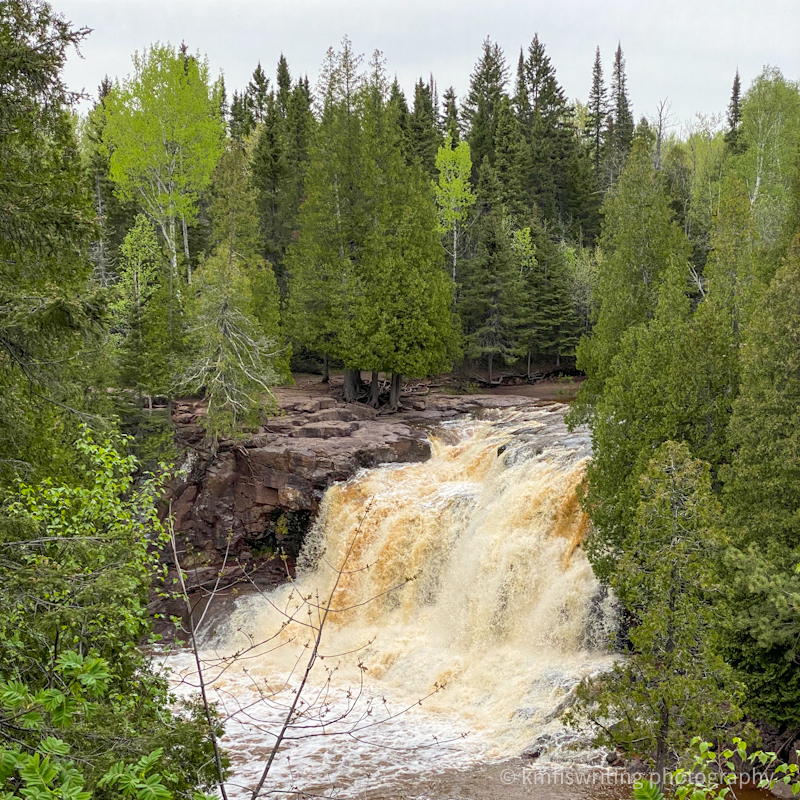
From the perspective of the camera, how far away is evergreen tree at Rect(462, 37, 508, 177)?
51.7 meters

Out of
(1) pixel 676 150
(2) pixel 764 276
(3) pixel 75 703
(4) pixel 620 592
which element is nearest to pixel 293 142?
(1) pixel 676 150

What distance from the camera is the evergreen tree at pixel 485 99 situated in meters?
51.7

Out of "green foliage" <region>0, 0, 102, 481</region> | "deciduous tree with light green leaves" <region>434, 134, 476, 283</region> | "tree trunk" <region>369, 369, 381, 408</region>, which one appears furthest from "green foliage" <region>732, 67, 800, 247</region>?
"green foliage" <region>0, 0, 102, 481</region>

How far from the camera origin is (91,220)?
829 centimetres

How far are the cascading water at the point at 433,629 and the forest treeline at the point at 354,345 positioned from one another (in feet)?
5.21

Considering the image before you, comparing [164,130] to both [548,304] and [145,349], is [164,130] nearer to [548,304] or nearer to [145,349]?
[145,349]

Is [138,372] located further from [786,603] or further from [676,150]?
[676,150]

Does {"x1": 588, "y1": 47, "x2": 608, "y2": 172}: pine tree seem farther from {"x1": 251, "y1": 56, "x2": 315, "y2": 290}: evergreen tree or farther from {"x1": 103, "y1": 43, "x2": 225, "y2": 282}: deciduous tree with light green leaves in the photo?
{"x1": 103, "y1": 43, "x2": 225, "y2": 282}: deciduous tree with light green leaves

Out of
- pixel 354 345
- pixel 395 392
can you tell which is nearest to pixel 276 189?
pixel 354 345

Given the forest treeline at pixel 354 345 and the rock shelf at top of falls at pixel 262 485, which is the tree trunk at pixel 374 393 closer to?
the forest treeline at pixel 354 345

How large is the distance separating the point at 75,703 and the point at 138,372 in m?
18.8

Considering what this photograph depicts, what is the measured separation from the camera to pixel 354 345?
28922 mm

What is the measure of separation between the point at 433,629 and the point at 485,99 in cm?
4522

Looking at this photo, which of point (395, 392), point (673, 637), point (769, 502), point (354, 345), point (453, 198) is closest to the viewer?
point (673, 637)
